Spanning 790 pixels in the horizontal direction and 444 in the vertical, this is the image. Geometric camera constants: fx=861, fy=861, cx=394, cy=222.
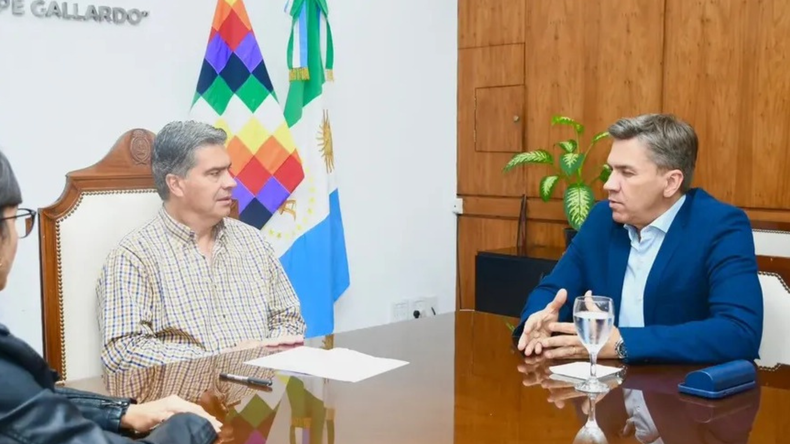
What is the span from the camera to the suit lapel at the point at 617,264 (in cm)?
216

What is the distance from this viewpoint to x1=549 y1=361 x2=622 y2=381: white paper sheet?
64.7 inches

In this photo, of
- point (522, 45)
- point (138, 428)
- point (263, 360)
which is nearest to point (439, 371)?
point (263, 360)

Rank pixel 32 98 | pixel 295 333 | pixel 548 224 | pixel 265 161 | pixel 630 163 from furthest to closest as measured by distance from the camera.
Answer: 1. pixel 548 224
2. pixel 265 161
3. pixel 32 98
4. pixel 295 333
5. pixel 630 163

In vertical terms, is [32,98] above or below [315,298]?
above

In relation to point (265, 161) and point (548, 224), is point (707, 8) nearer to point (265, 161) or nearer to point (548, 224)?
point (548, 224)

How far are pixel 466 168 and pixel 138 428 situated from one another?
10.9ft

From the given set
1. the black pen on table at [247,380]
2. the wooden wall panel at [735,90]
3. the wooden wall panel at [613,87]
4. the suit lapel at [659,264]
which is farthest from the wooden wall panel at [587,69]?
the black pen on table at [247,380]

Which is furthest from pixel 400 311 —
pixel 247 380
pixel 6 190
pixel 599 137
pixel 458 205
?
pixel 6 190

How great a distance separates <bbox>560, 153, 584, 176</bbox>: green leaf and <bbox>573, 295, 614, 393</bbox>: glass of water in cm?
221

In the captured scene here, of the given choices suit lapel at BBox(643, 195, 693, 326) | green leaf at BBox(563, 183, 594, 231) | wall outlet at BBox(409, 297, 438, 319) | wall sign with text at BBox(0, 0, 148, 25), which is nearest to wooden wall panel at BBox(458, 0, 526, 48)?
green leaf at BBox(563, 183, 594, 231)

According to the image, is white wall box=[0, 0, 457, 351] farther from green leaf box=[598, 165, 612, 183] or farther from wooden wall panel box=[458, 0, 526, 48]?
green leaf box=[598, 165, 612, 183]

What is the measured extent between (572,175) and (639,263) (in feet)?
5.88

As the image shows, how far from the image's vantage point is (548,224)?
13.7 feet

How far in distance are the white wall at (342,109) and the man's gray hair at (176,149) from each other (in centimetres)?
70
